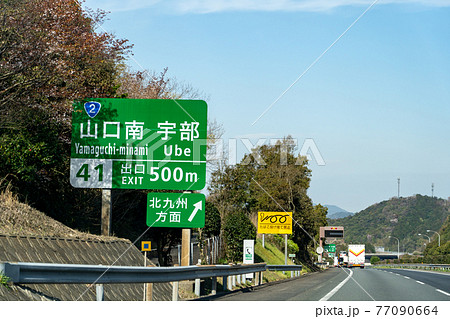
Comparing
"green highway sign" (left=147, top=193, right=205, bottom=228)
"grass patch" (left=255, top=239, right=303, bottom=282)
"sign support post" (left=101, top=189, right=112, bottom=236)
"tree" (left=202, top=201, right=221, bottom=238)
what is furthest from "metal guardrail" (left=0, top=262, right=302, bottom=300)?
"grass patch" (left=255, top=239, right=303, bottom=282)

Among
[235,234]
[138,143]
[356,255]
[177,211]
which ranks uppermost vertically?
[138,143]

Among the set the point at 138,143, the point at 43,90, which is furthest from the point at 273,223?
the point at 43,90

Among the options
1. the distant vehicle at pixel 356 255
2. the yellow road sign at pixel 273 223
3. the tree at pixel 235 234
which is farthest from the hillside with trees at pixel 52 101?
the distant vehicle at pixel 356 255

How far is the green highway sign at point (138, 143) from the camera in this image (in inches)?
866

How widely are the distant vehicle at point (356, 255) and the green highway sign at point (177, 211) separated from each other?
6518 centimetres

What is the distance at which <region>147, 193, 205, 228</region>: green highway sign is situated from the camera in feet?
68.8

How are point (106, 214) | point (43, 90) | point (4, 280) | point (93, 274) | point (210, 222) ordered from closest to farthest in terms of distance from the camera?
point (4, 280)
point (93, 274)
point (43, 90)
point (106, 214)
point (210, 222)

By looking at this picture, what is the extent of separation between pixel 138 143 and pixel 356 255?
218 feet

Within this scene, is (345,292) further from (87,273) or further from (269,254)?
(269,254)

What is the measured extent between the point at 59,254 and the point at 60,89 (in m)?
9.30

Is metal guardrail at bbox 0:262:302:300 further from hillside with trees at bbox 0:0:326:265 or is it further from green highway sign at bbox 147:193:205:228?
hillside with trees at bbox 0:0:326:265

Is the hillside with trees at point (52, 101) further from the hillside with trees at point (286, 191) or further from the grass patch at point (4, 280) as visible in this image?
the hillside with trees at point (286, 191)

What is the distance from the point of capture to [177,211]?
2112cm

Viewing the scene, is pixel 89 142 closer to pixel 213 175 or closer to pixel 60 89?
pixel 60 89
